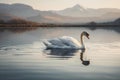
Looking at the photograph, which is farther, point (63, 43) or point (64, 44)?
point (63, 43)

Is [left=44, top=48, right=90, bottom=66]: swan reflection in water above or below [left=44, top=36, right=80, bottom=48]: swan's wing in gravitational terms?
below

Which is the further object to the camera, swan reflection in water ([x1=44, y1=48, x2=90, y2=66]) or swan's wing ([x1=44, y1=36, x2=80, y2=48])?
swan's wing ([x1=44, y1=36, x2=80, y2=48])

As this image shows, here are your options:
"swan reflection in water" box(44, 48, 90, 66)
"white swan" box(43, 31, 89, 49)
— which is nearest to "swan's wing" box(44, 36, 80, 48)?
"white swan" box(43, 31, 89, 49)

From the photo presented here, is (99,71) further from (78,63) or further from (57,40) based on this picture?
(57,40)

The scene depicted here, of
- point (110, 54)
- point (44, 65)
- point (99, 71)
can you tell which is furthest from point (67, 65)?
point (110, 54)

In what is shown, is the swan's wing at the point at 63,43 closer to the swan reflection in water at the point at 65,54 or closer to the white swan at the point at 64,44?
the white swan at the point at 64,44

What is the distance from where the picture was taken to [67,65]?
54.8 feet

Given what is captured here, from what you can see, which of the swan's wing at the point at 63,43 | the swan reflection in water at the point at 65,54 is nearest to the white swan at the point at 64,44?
the swan's wing at the point at 63,43

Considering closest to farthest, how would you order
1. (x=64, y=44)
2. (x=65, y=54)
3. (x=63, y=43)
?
(x=65, y=54), (x=64, y=44), (x=63, y=43)

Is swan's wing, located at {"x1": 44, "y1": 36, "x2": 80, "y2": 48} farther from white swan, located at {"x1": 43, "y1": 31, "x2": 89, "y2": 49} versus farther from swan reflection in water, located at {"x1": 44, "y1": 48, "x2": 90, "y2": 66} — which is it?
swan reflection in water, located at {"x1": 44, "y1": 48, "x2": 90, "y2": 66}

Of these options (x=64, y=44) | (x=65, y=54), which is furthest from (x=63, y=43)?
(x=65, y=54)

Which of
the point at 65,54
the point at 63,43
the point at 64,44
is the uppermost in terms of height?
the point at 63,43

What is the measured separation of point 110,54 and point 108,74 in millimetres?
7562

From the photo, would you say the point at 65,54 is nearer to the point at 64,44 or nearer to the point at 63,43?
the point at 64,44
